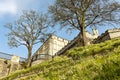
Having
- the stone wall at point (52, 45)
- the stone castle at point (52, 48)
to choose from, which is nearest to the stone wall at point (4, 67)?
the stone castle at point (52, 48)

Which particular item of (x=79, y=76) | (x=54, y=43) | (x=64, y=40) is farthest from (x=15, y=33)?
(x=79, y=76)

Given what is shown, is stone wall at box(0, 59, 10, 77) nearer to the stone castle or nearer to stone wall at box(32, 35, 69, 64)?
the stone castle

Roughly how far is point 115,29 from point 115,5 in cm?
308

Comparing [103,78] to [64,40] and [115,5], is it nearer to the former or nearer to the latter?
[115,5]

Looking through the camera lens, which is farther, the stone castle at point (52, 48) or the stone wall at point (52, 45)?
the stone wall at point (52, 45)

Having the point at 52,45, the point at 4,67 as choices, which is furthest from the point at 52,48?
the point at 4,67

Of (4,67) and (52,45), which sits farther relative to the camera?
(52,45)

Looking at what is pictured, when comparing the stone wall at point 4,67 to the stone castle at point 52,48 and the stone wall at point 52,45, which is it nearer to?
the stone castle at point 52,48

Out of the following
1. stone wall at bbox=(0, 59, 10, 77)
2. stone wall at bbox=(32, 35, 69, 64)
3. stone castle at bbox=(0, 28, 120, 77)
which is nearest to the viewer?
stone castle at bbox=(0, 28, 120, 77)

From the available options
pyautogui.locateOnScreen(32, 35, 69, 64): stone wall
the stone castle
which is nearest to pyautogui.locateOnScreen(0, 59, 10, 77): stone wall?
the stone castle

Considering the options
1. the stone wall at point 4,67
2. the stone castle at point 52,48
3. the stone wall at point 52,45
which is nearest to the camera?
the stone castle at point 52,48

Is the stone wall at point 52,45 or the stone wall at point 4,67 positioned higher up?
the stone wall at point 52,45

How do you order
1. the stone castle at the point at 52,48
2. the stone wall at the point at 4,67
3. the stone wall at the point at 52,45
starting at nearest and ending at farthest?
1. the stone castle at the point at 52,48
2. the stone wall at the point at 4,67
3. the stone wall at the point at 52,45

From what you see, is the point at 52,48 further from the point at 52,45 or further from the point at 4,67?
the point at 4,67
